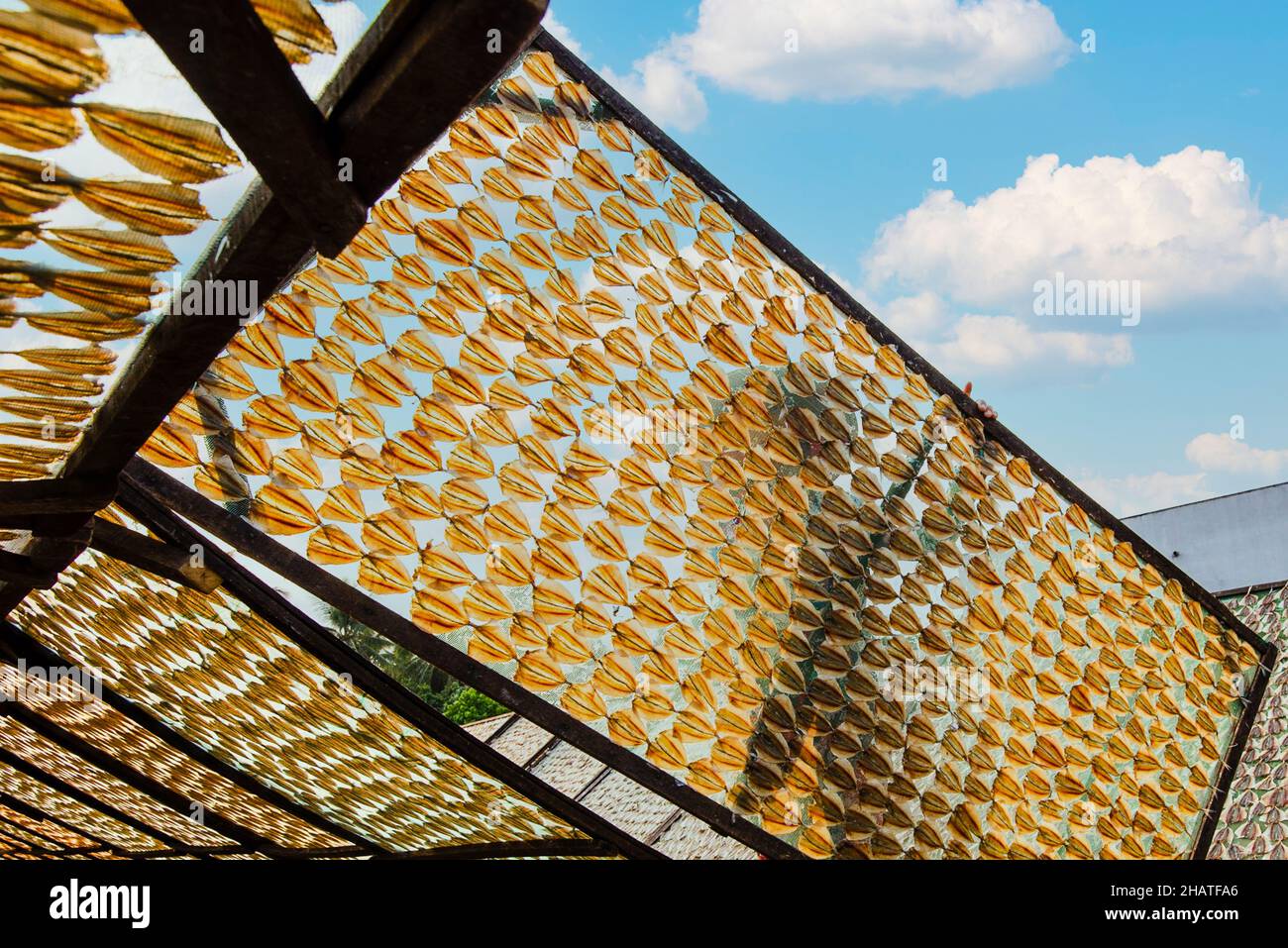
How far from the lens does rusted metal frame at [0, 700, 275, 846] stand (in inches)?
118

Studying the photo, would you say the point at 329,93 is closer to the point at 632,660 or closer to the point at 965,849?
the point at 632,660

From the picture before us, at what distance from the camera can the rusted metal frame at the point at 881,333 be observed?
7.93 feet

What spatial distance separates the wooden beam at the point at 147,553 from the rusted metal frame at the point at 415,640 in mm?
62

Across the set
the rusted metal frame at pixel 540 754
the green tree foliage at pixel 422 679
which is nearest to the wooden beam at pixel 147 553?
the rusted metal frame at pixel 540 754

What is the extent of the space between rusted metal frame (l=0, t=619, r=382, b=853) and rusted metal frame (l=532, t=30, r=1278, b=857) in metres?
2.07

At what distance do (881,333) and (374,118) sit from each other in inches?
83.1

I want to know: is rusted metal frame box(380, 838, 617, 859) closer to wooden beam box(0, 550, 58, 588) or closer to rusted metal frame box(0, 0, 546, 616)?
wooden beam box(0, 550, 58, 588)

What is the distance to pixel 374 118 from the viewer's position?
1062mm

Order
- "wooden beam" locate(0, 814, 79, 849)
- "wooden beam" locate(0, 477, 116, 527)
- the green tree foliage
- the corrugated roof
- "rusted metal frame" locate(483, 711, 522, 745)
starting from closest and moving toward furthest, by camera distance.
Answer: "wooden beam" locate(0, 477, 116, 527)
"wooden beam" locate(0, 814, 79, 849)
"rusted metal frame" locate(483, 711, 522, 745)
the corrugated roof
the green tree foliage

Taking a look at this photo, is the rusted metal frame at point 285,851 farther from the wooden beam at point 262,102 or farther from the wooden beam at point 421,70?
the wooden beam at point 421,70

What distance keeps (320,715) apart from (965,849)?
6.67ft

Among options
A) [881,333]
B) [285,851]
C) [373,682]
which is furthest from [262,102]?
[285,851]

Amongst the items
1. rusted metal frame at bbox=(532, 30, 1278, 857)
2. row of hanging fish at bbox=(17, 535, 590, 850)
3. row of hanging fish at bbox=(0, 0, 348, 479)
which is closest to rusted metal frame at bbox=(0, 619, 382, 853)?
row of hanging fish at bbox=(17, 535, 590, 850)
